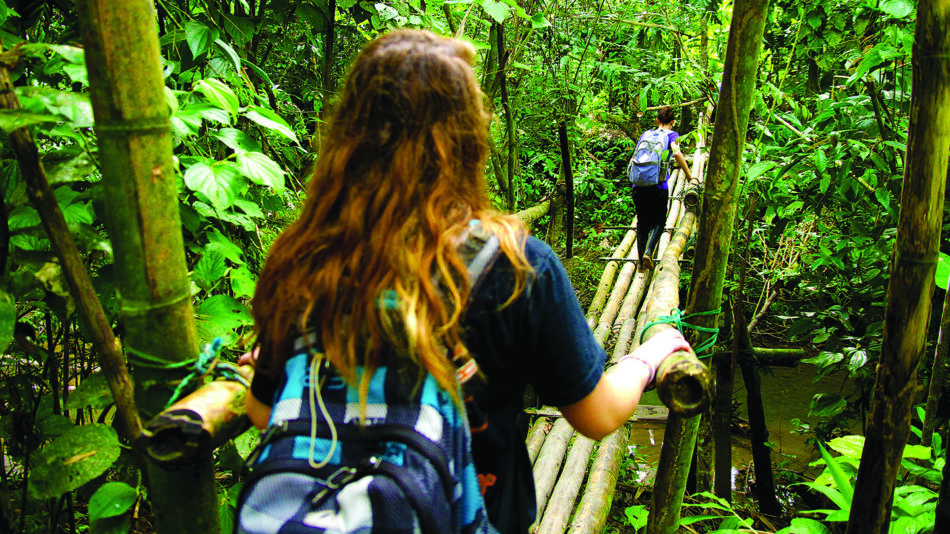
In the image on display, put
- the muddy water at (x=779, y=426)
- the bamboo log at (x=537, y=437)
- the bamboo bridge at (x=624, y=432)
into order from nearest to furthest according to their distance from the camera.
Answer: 1. the bamboo bridge at (x=624, y=432)
2. the bamboo log at (x=537, y=437)
3. the muddy water at (x=779, y=426)

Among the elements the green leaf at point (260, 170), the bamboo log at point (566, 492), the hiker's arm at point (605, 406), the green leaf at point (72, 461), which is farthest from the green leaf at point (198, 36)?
the bamboo log at point (566, 492)

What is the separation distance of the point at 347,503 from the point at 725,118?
1.04 metres

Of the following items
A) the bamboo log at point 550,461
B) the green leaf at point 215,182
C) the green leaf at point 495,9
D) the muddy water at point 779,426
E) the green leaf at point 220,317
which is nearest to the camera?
the green leaf at point 215,182

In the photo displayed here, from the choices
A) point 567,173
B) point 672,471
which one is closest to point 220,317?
point 672,471

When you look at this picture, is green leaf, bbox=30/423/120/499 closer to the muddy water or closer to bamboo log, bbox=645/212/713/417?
bamboo log, bbox=645/212/713/417

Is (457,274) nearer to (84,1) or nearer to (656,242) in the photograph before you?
(84,1)

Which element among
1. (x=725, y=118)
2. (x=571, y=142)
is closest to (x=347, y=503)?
(x=725, y=118)

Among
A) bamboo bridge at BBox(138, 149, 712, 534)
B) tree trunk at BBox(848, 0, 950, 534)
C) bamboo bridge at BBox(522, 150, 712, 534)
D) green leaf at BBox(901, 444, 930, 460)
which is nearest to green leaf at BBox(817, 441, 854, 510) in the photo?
green leaf at BBox(901, 444, 930, 460)

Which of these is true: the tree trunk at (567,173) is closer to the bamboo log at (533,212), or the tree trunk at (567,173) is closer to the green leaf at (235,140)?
the bamboo log at (533,212)

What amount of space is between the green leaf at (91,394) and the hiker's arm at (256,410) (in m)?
0.38

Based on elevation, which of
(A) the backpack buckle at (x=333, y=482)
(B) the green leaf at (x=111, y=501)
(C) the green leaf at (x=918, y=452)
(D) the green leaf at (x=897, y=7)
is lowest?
(C) the green leaf at (x=918, y=452)

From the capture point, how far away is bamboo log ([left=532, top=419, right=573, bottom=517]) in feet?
8.26

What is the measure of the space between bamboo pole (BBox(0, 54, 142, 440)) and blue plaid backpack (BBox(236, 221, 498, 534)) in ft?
1.20

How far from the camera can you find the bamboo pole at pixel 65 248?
924 mm
